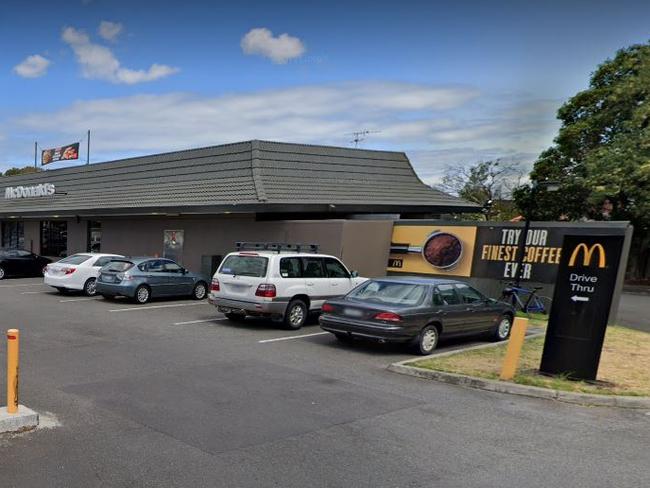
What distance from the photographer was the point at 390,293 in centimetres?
1095

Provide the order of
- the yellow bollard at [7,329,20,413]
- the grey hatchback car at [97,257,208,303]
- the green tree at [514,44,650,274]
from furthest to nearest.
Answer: the green tree at [514,44,650,274] → the grey hatchback car at [97,257,208,303] → the yellow bollard at [7,329,20,413]

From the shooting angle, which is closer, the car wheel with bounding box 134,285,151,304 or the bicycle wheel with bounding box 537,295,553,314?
the car wheel with bounding box 134,285,151,304

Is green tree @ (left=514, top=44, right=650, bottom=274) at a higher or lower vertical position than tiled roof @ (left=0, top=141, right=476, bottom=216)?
higher

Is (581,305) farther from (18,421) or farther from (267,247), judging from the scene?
(267,247)

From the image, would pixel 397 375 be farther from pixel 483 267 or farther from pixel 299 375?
pixel 483 267

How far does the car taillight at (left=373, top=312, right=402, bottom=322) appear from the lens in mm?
9945

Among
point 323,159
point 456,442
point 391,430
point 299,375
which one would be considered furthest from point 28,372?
point 323,159

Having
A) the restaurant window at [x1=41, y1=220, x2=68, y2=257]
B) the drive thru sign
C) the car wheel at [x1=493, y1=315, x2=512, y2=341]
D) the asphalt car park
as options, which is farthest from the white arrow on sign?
the restaurant window at [x1=41, y1=220, x2=68, y2=257]

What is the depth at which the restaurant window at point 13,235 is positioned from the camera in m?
34.7

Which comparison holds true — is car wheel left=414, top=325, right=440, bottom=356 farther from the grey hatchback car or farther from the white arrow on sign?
the grey hatchback car

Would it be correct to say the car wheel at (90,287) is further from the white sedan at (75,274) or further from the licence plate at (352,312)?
the licence plate at (352,312)

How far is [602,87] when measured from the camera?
34.0 m

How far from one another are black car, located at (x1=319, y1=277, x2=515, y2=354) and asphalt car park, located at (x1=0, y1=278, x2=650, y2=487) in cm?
49

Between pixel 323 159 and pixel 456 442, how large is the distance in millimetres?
18862
